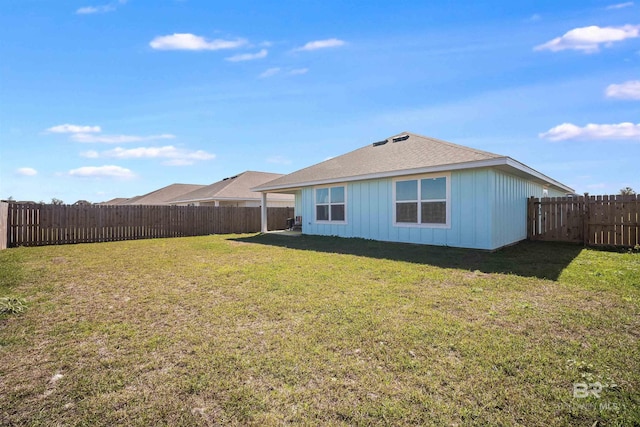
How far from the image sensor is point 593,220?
9875 millimetres

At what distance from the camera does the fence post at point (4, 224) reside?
1033cm

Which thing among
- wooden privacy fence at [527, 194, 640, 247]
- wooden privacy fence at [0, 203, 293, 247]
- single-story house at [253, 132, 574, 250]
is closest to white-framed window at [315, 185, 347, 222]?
single-story house at [253, 132, 574, 250]

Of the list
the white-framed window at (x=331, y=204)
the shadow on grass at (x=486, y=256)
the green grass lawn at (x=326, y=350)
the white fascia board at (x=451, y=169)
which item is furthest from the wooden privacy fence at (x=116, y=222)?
the shadow on grass at (x=486, y=256)

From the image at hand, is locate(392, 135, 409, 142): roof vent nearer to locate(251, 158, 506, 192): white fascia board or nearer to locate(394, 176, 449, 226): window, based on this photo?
locate(251, 158, 506, 192): white fascia board

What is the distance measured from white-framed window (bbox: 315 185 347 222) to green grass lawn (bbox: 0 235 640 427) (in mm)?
7042

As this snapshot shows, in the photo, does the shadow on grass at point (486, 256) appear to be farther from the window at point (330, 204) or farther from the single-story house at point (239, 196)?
the single-story house at point (239, 196)

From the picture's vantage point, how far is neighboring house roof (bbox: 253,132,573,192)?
8.84 meters

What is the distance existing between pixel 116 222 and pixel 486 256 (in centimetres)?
1558

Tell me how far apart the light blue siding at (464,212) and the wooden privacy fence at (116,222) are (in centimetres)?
756

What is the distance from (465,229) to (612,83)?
6.61m

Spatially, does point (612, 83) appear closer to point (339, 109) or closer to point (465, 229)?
point (465, 229)
